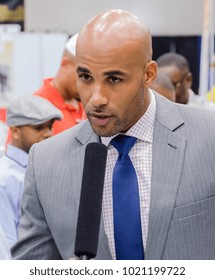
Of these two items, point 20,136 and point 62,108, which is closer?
point 20,136

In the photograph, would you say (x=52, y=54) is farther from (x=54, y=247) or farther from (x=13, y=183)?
(x=54, y=247)

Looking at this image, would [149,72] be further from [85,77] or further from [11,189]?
[11,189]

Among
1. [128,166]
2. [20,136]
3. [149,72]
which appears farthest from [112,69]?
[20,136]

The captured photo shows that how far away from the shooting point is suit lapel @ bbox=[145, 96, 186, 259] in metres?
1.51

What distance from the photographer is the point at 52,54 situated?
762 centimetres

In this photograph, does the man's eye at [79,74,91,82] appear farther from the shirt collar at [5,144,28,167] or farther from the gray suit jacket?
the shirt collar at [5,144,28,167]

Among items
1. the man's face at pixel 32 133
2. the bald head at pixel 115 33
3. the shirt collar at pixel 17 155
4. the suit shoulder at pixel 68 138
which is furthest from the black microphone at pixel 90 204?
the man's face at pixel 32 133

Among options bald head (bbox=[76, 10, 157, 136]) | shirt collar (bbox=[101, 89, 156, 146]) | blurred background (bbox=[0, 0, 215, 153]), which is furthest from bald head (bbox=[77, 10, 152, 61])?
blurred background (bbox=[0, 0, 215, 153])

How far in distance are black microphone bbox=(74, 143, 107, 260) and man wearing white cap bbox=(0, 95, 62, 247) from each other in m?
1.89

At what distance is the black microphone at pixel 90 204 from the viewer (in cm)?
113

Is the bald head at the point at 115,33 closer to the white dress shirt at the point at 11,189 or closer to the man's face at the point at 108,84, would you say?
the man's face at the point at 108,84

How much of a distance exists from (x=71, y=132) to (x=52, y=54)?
604cm

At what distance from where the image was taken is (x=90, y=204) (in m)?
1.18

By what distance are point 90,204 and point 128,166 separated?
378mm
